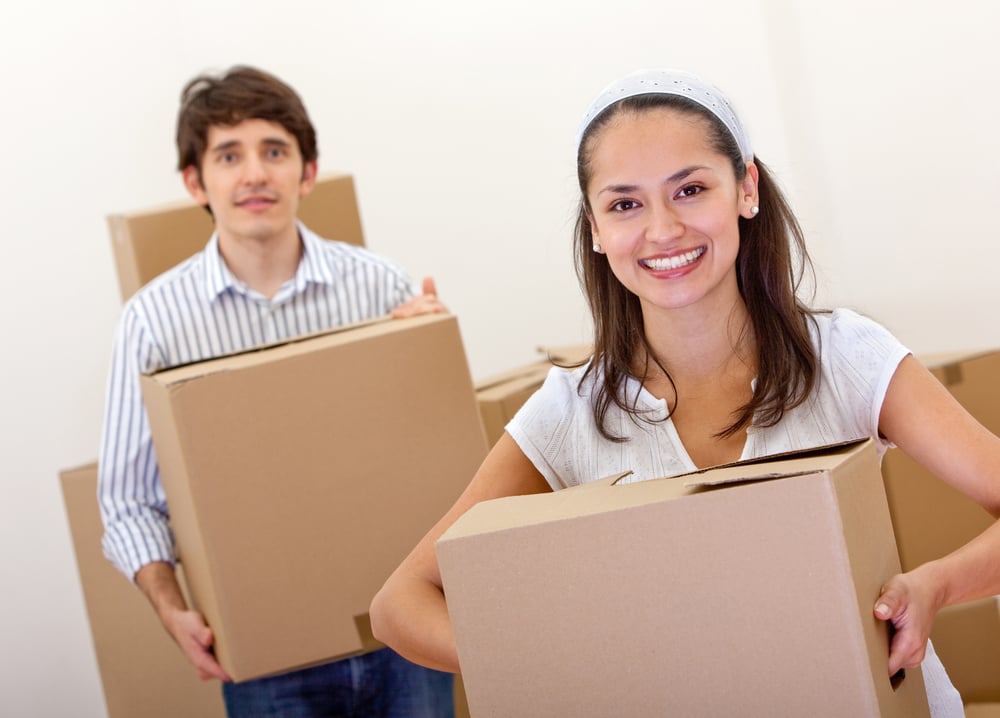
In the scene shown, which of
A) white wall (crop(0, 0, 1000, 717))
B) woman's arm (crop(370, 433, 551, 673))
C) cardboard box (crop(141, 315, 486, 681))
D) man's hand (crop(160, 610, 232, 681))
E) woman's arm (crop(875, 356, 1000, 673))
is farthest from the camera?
white wall (crop(0, 0, 1000, 717))

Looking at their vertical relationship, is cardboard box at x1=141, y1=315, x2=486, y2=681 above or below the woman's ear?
below

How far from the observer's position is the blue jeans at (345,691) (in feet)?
4.79

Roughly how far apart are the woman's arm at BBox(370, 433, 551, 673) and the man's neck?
2.14 feet

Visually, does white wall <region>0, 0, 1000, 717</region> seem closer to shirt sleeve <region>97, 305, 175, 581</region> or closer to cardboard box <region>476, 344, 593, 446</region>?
cardboard box <region>476, 344, 593, 446</region>

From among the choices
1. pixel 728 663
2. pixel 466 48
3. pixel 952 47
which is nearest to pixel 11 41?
pixel 466 48

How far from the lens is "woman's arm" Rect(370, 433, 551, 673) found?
102cm

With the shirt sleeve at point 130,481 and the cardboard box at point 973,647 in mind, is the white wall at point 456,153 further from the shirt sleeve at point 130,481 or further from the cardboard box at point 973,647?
the shirt sleeve at point 130,481

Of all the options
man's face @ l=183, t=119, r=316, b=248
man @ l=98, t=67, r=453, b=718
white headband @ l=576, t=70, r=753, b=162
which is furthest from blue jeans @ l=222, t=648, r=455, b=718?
white headband @ l=576, t=70, r=753, b=162

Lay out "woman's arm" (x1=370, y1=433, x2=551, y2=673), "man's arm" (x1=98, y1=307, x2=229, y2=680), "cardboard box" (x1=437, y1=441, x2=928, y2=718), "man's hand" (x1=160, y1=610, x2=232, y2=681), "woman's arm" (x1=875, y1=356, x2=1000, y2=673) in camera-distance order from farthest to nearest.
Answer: "man's arm" (x1=98, y1=307, x2=229, y2=680) → "man's hand" (x1=160, y1=610, x2=232, y2=681) → "woman's arm" (x1=370, y1=433, x2=551, y2=673) → "woman's arm" (x1=875, y1=356, x2=1000, y2=673) → "cardboard box" (x1=437, y1=441, x2=928, y2=718)

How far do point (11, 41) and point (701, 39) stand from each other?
142 centimetres

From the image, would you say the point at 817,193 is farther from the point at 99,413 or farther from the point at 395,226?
the point at 99,413

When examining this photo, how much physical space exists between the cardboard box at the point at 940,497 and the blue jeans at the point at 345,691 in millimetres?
656

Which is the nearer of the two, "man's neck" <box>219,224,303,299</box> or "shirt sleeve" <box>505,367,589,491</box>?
"shirt sleeve" <box>505,367,589,491</box>

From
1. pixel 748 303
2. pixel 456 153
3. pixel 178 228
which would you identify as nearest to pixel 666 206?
pixel 748 303
